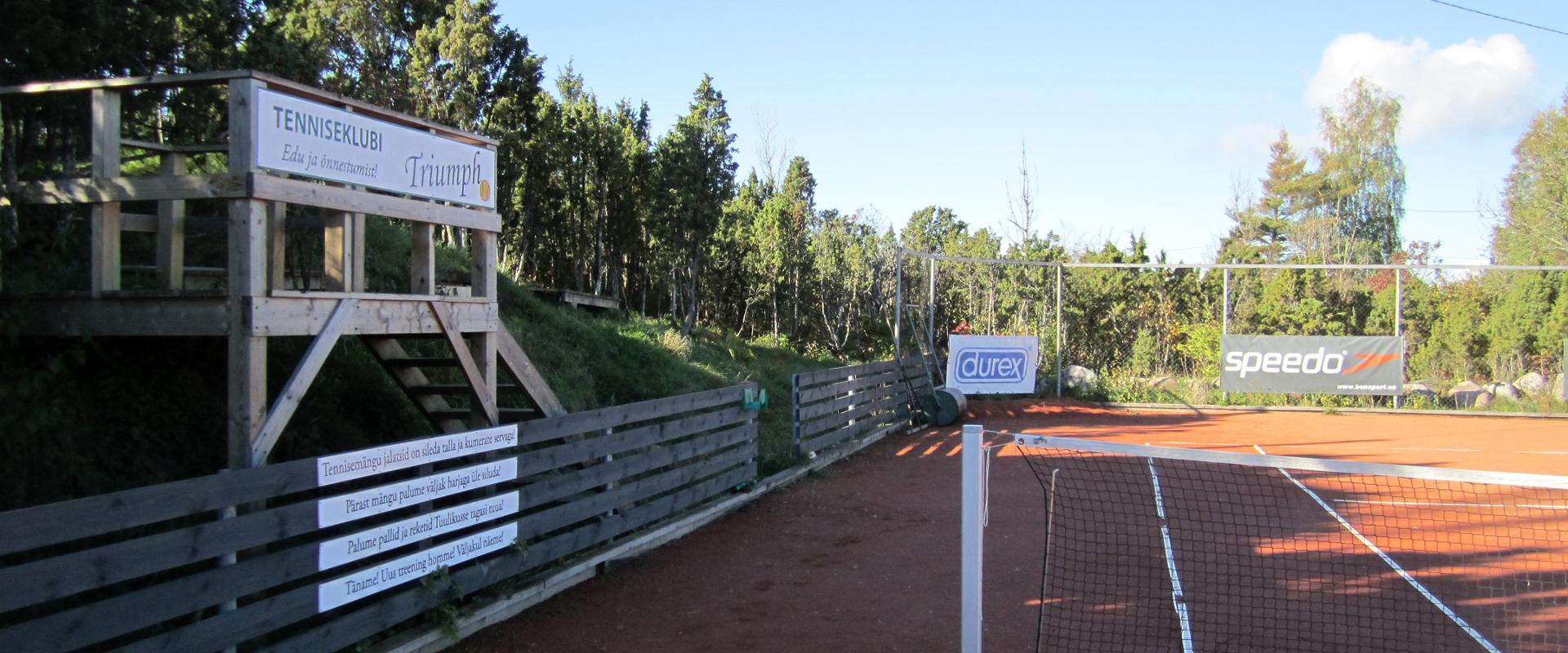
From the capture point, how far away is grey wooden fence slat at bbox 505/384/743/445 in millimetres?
6969

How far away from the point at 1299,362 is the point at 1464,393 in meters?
4.49

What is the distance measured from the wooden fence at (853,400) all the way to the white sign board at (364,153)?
19.6ft

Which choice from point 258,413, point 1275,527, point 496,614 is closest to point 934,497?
point 1275,527

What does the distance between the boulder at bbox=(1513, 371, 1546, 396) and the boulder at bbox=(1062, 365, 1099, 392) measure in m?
9.48

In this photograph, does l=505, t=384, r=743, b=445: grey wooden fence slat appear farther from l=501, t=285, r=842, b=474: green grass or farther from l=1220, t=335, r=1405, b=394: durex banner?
l=1220, t=335, r=1405, b=394: durex banner

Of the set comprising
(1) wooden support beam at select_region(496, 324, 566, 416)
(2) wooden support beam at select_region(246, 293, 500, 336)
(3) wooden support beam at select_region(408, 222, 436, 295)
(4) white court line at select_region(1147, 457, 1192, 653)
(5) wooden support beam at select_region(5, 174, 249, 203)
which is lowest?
(4) white court line at select_region(1147, 457, 1192, 653)

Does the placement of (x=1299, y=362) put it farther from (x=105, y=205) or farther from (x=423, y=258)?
(x=105, y=205)

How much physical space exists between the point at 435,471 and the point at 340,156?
2004 millimetres

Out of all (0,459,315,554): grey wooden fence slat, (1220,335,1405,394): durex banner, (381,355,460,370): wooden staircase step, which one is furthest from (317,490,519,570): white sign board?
(1220,335,1405,394): durex banner

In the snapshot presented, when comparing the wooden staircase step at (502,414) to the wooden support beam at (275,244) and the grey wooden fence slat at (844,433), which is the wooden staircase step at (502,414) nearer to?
the wooden support beam at (275,244)

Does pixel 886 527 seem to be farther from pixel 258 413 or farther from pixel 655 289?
Answer: pixel 655 289

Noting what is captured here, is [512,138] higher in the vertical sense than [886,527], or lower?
higher

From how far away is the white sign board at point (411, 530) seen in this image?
521 cm

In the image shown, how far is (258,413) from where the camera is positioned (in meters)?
5.46
